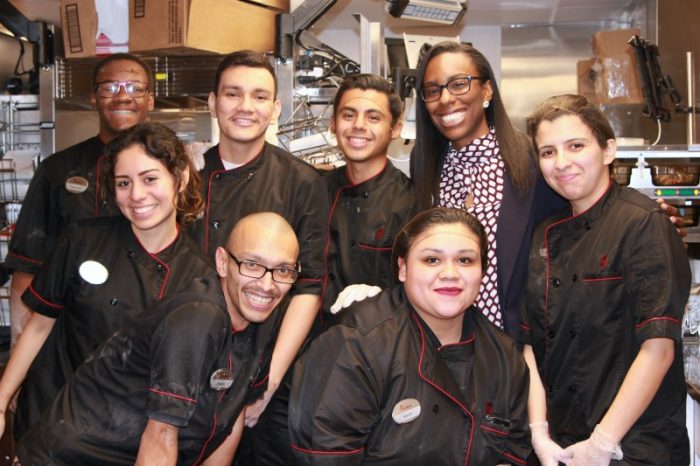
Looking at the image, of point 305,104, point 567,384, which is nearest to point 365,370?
point 567,384

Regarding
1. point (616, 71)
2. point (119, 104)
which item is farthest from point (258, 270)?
point (616, 71)

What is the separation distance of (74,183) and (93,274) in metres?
0.70

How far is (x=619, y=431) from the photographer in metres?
1.92

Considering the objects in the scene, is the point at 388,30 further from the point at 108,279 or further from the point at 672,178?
the point at 108,279

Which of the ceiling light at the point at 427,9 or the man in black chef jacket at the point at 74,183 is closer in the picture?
the man in black chef jacket at the point at 74,183

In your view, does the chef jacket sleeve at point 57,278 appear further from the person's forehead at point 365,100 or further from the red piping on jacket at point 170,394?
the person's forehead at point 365,100

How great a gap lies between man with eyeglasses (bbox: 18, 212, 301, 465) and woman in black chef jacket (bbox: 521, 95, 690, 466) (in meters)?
0.75

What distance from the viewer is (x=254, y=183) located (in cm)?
240

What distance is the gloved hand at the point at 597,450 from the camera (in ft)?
6.31

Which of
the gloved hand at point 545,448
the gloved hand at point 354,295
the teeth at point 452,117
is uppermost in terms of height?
the teeth at point 452,117

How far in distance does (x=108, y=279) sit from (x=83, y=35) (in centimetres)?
174

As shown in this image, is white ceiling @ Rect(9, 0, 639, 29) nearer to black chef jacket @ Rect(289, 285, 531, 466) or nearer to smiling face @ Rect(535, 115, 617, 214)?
smiling face @ Rect(535, 115, 617, 214)

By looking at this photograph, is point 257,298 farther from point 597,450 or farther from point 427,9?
point 427,9

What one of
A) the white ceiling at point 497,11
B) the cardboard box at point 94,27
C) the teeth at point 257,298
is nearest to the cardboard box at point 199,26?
the cardboard box at point 94,27
